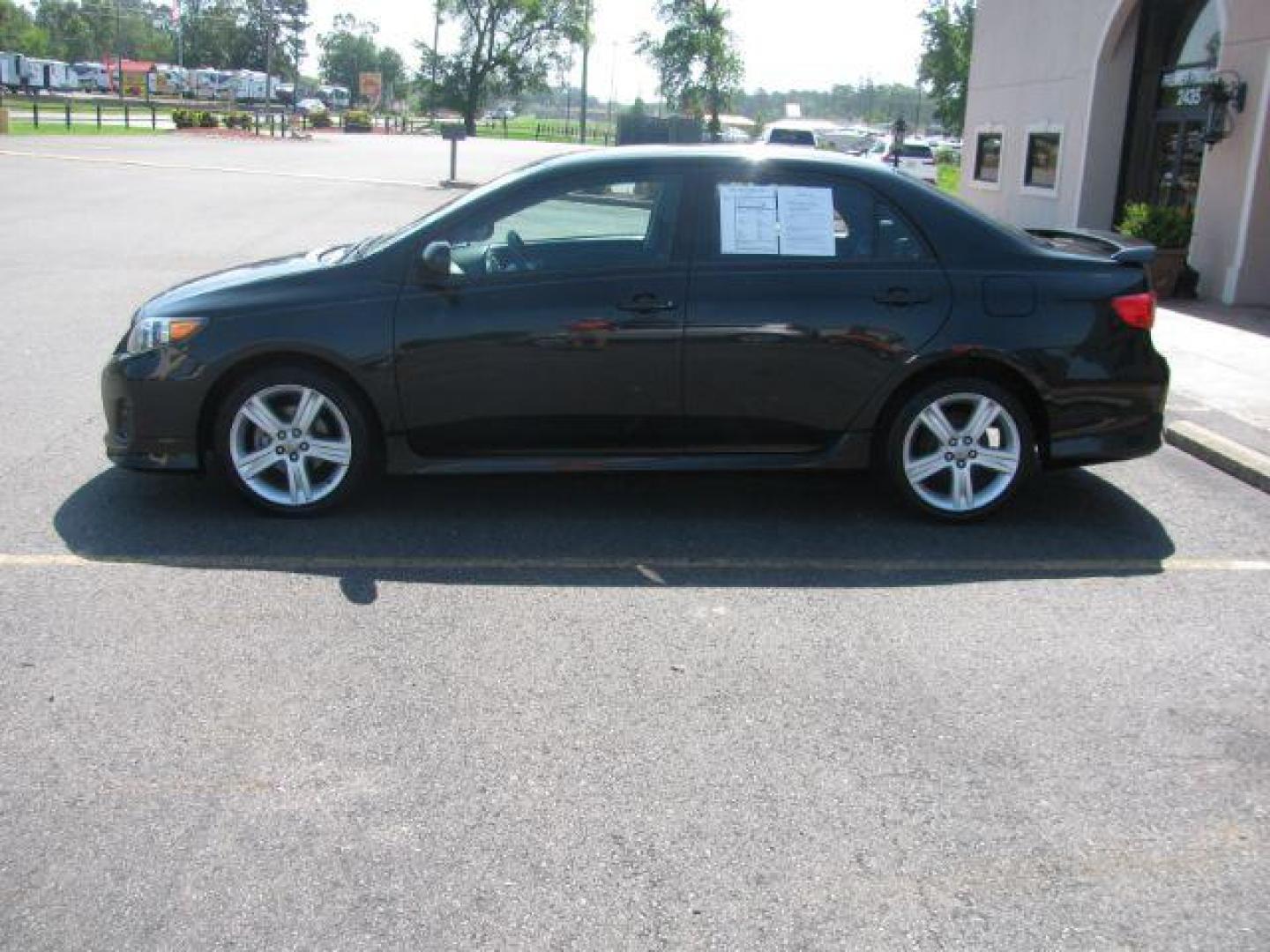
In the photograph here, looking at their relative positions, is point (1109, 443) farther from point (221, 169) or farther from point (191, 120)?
point (191, 120)

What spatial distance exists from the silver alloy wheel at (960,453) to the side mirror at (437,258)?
88.5 inches

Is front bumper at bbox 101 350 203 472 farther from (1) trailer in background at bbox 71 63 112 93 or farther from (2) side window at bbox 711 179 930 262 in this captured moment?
(1) trailer in background at bbox 71 63 112 93

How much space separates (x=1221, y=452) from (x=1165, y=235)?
25.0ft

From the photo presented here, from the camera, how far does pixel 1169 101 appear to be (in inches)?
645

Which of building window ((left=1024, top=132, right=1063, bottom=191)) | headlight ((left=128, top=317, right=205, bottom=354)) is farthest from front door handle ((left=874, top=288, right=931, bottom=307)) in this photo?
building window ((left=1024, top=132, right=1063, bottom=191))

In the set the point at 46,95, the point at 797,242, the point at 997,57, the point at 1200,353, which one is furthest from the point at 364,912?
the point at 46,95

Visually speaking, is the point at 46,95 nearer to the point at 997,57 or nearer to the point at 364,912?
the point at 997,57

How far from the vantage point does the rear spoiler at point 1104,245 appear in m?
6.12

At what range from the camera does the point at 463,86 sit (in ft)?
354

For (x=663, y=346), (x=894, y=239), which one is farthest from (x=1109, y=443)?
(x=663, y=346)

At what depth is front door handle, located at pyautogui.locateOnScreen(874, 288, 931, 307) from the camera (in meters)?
5.81

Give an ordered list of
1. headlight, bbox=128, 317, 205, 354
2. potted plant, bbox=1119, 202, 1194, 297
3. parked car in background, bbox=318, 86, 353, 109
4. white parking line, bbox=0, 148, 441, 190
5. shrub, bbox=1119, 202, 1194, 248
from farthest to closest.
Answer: parked car in background, bbox=318, 86, 353, 109
white parking line, bbox=0, 148, 441, 190
shrub, bbox=1119, 202, 1194, 248
potted plant, bbox=1119, 202, 1194, 297
headlight, bbox=128, 317, 205, 354

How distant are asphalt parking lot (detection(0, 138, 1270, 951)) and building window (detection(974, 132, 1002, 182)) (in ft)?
51.6

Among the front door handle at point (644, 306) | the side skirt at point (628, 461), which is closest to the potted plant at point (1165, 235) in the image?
the side skirt at point (628, 461)
